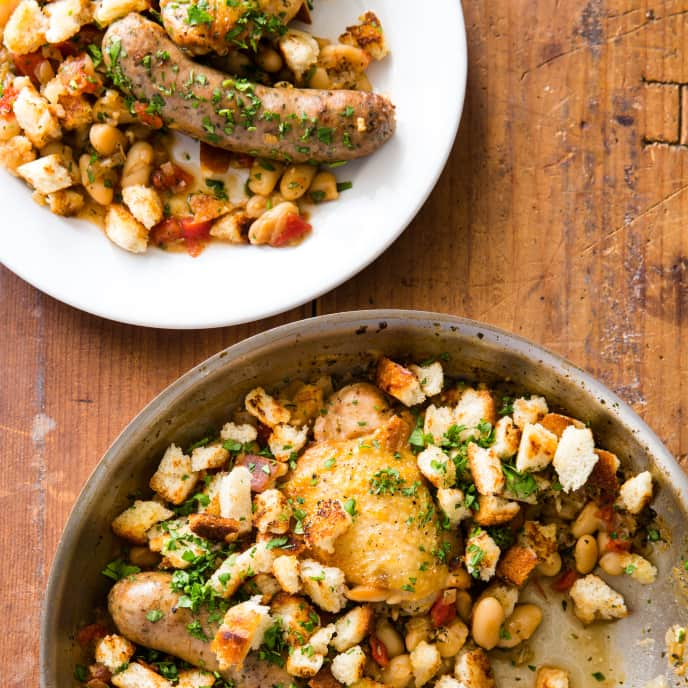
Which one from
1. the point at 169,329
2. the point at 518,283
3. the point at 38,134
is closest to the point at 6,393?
the point at 169,329

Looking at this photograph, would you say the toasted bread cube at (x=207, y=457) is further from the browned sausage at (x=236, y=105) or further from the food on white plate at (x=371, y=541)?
the browned sausage at (x=236, y=105)

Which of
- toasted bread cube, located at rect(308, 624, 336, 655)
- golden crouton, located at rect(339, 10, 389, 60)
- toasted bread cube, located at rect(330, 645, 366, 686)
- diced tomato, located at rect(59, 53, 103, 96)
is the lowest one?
toasted bread cube, located at rect(330, 645, 366, 686)

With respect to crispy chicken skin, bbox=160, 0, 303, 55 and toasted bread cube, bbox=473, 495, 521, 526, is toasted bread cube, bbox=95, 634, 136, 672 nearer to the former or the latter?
toasted bread cube, bbox=473, 495, 521, 526

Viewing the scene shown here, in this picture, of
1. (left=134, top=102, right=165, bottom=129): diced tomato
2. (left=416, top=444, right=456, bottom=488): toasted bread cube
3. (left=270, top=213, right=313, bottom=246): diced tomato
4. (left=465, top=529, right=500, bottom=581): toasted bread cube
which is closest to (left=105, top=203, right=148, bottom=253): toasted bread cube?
(left=134, top=102, right=165, bottom=129): diced tomato

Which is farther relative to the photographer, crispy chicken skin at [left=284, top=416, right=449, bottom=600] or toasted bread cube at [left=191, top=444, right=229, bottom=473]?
toasted bread cube at [left=191, top=444, right=229, bottom=473]

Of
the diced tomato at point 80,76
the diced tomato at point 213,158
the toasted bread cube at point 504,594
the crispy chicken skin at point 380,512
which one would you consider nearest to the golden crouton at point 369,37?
the diced tomato at point 213,158

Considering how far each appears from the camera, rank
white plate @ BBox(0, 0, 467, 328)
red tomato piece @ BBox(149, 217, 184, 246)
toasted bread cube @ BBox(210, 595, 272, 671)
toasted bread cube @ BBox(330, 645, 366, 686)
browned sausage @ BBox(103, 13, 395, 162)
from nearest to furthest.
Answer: toasted bread cube @ BBox(210, 595, 272, 671), toasted bread cube @ BBox(330, 645, 366, 686), browned sausage @ BBox(103, 13, 395, 162), white plate @ BBox(0, 0, 467, 328), red tomato piece @ BBox(149, 217, 184, 246)

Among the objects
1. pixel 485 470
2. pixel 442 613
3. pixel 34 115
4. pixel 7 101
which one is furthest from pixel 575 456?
pixel 7 101
